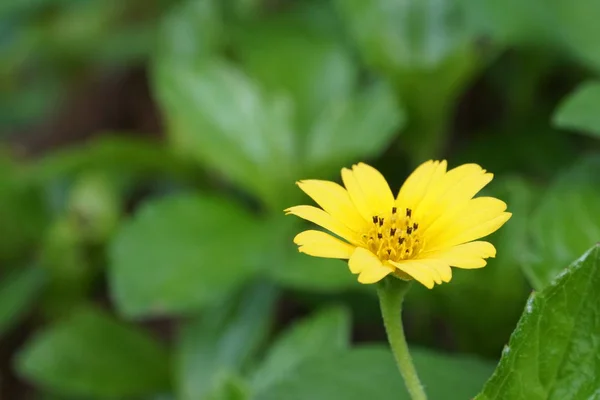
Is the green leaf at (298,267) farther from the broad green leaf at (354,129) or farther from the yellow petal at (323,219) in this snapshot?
the yellow petal at (323,219)

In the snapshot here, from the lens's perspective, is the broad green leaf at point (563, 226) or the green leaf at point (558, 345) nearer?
the green leaf at point (558, 345)

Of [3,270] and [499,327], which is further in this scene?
[3,270]

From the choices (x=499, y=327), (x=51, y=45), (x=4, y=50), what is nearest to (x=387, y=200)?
(x=499, y=327)

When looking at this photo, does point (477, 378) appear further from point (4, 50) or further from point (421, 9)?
point (4, 50)

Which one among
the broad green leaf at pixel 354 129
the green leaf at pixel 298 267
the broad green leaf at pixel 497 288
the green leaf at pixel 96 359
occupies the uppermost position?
the broad green leaf at pixel 354 129

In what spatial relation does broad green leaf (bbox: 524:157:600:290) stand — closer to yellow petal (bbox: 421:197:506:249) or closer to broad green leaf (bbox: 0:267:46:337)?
yellow petal (bbox: 421:197:506:249)

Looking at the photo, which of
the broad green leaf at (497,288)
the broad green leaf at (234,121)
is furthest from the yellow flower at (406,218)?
the broad green leaf at (234,121)

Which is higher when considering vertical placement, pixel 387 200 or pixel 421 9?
pixel 421 9

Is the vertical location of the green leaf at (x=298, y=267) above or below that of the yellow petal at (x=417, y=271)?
below
